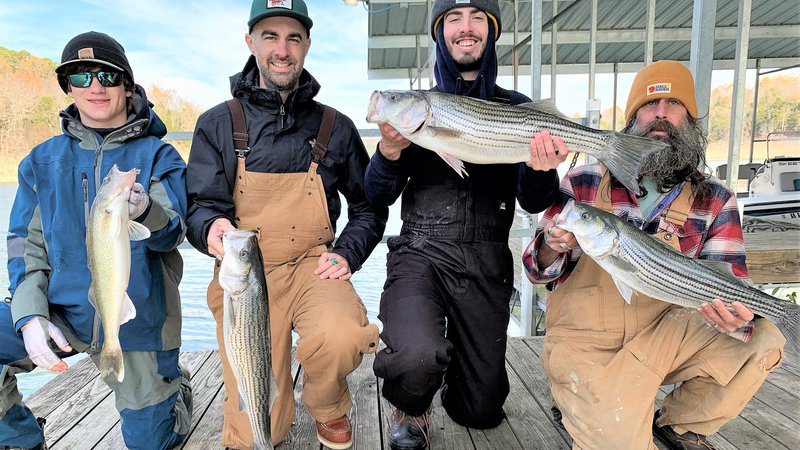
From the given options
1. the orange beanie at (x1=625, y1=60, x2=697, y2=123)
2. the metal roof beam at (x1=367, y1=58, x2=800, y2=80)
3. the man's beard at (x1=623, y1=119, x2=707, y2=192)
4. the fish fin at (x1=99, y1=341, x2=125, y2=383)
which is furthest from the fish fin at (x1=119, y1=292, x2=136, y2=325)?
the metal roof beam at (x1=367, y1=58, x2=800, y2=80)

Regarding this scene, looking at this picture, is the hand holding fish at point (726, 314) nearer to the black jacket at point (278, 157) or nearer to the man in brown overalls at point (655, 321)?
the man in brown overalls at point (655, 321)

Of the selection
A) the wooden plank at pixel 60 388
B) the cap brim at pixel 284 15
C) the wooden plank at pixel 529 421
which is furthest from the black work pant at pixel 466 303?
the wooden plank at pixel 60 388

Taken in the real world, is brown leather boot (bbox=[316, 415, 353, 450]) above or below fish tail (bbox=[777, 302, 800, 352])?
below

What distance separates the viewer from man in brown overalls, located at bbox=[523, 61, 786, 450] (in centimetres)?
227

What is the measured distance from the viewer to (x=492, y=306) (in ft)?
9.51

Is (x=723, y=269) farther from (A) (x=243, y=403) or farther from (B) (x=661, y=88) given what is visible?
(A) (x=243, y=403)

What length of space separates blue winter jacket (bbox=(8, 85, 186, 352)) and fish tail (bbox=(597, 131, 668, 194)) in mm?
2169

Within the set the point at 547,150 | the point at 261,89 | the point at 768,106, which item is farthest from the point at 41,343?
the point at 768,106

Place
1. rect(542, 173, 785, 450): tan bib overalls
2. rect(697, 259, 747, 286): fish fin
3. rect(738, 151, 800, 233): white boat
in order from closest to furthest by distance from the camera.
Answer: rect(697, 259, 747, 286): fish fin < rect(542, 173, 785, 450): tan bib overalls < rect(738, 151, 800, 233): white boat

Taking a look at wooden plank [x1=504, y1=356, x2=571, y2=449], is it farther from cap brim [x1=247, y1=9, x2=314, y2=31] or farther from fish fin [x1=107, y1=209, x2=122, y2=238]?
cap brim [x1=247, y1=9, x2=314, y2=31]

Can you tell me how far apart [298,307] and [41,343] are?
1200 mm

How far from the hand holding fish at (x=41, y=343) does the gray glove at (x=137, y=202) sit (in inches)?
28.9

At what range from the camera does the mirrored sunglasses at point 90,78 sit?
8.57ft

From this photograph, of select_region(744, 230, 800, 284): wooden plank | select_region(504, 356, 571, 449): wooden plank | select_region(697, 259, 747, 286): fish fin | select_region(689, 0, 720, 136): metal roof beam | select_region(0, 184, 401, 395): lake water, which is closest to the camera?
select_region(697, 259, 747, 286): fish fin
